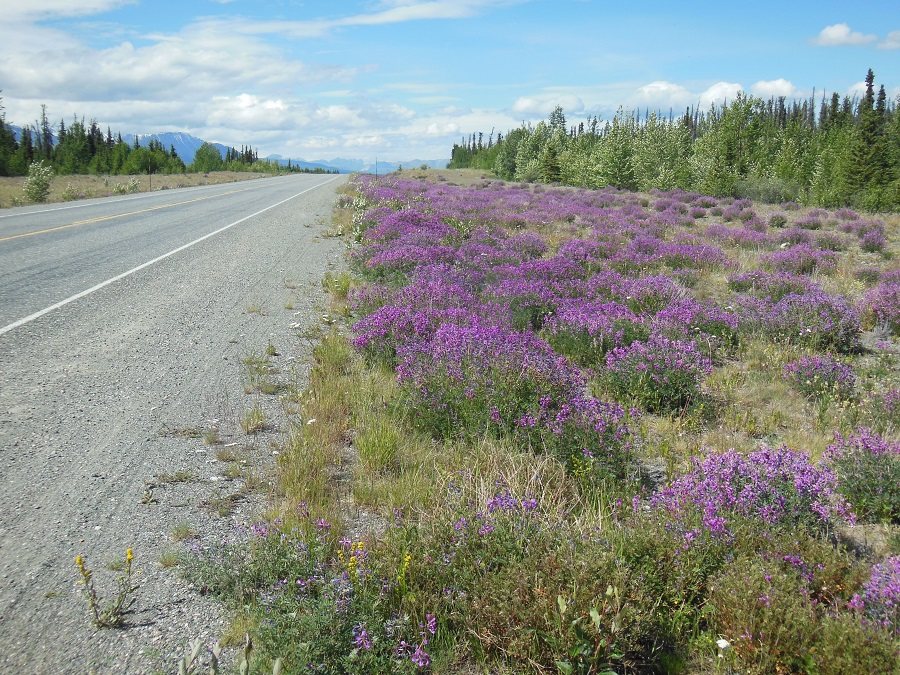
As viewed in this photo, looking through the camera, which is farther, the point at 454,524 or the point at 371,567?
the point at 454,524

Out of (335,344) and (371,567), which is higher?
(335,344)

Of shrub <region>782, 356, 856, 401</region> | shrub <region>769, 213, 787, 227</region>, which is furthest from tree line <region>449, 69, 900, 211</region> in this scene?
shrub <region>782, 356, 856, 401</region>

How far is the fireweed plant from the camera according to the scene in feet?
8.83

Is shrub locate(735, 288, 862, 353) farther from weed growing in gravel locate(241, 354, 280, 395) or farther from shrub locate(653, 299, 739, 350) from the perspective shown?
weed growing in gravel locate(241, 354, 280, 395)

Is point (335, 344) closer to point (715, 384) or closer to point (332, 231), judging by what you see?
point (715, 384)

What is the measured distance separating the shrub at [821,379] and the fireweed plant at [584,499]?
26 mm

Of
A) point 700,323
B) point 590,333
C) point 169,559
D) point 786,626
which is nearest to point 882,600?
point 786,626

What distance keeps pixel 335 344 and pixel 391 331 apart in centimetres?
71

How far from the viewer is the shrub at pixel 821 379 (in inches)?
238

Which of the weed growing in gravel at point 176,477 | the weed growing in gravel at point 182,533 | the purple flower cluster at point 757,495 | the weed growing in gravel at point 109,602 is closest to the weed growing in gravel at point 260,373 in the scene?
the weed growing in gravel at point 176,477

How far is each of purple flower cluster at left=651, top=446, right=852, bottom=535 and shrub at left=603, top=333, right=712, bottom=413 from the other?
1927mm

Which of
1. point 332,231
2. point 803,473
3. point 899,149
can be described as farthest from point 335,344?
point 899,149

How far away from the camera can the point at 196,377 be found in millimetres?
6246

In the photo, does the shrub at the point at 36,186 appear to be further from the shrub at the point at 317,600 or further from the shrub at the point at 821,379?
the shrub at the point at 821,379
